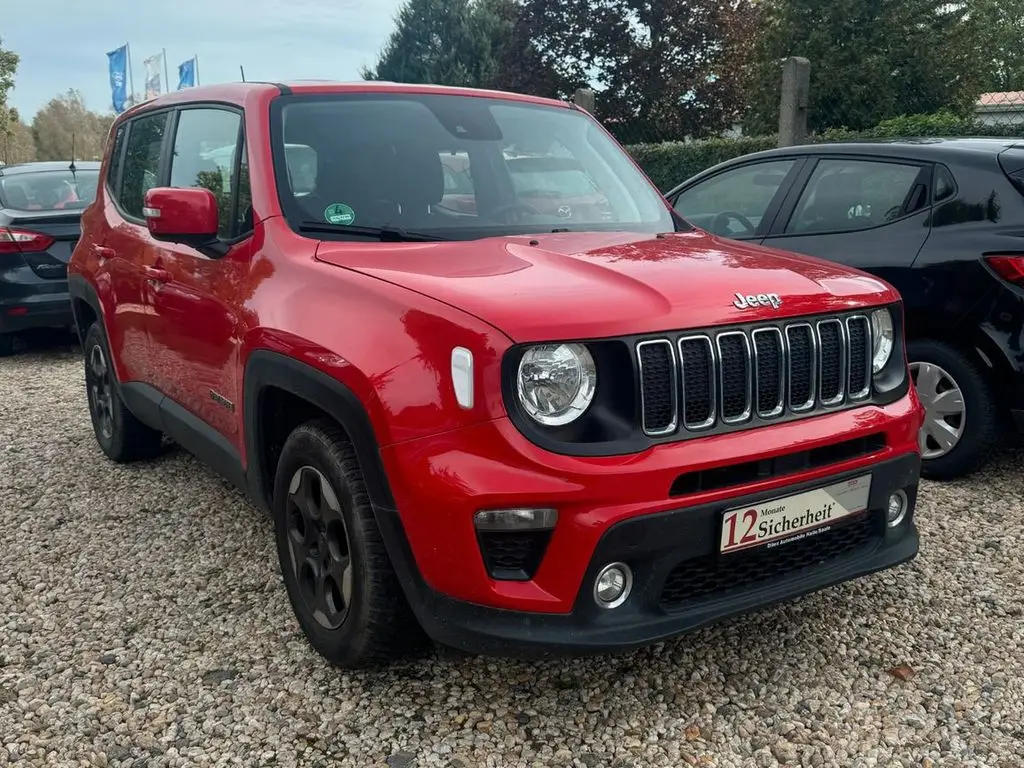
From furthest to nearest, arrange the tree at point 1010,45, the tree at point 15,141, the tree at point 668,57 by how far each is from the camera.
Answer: the tree at point 15,141
the tree at point 1010,45
the tree at point 668,57

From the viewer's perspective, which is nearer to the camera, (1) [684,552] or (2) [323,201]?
(1) [684,552]

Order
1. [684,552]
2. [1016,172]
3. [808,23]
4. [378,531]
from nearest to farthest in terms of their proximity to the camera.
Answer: [684,552]
[378,531]
[1016,172]
[808,23]

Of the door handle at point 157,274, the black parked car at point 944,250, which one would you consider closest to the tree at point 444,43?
the black parked car at point 944,250

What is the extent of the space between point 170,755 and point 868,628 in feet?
7.20

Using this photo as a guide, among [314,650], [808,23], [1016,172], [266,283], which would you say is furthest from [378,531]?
[808,23]

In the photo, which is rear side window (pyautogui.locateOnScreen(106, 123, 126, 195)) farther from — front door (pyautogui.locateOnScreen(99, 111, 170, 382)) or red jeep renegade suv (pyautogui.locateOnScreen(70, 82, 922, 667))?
red jeep renegade suv (pyautogui.locateOnScreen(70, 82, 922, 667))

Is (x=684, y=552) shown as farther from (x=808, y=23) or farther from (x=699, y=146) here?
(x=808, y=23)

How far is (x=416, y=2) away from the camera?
128ft

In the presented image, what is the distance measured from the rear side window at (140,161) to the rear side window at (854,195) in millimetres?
3188

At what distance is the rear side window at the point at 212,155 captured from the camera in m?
3.28

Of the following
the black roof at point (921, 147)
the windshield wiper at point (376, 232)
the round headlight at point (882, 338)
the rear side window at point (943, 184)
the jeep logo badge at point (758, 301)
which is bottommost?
the round headlight at point (882, 338)

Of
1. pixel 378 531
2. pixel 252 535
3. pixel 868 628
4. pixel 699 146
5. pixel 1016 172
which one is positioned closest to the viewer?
pixel 378 531

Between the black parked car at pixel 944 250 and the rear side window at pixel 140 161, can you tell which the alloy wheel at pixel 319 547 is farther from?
the black parked car at pixel 944 250

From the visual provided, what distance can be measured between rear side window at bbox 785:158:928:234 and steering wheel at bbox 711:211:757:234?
268 millimetres
